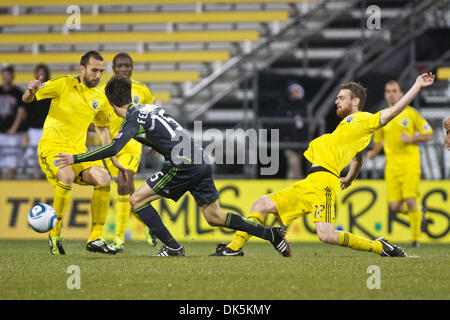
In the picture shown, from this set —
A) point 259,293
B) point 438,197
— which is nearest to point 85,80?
point 259,293

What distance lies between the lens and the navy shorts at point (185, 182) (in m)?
6.91

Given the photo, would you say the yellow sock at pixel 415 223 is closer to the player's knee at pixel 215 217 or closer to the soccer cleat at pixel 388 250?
the soccer cleat at pixel 388 250

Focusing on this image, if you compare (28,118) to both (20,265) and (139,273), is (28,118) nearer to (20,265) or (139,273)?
(20,265)

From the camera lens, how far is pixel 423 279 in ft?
18.3

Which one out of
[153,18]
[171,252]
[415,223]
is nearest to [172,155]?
[171,252]

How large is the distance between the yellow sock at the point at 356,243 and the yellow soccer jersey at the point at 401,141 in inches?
130

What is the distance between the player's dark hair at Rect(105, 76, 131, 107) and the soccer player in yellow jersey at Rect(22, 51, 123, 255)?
0.80 meters

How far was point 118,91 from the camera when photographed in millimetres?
7051

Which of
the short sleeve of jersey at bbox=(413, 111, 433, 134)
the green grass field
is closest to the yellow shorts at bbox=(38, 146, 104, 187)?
the green grass field

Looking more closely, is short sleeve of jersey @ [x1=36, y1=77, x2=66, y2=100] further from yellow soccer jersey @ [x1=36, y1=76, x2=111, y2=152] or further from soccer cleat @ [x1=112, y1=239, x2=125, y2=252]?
soccer cleat @ [x1=112, y1=239, x2=125, y2=252]

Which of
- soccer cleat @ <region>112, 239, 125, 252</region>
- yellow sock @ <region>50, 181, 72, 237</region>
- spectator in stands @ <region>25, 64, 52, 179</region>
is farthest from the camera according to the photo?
spectator in stands @ <region>25, 64, 52, 179</region>

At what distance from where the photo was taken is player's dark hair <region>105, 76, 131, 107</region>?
23.1ft

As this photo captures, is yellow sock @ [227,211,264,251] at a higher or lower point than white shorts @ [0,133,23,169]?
lower

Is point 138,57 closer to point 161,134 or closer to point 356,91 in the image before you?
point 161,134
